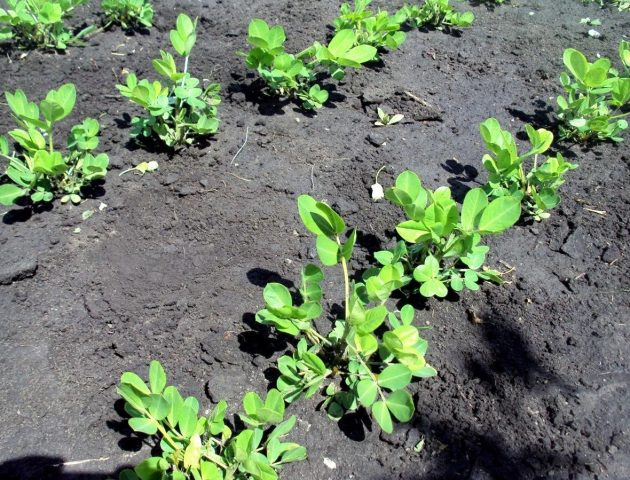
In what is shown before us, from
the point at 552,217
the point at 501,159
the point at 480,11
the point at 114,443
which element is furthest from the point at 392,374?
the point at 480,11

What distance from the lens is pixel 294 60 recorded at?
9.02 ft

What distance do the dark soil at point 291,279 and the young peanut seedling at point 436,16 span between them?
0.66 m

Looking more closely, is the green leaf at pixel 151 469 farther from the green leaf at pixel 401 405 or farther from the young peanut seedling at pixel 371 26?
the young peanut seedling at pixel 371 26

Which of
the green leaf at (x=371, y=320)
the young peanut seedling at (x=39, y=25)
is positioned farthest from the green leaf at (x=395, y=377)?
the young peanut seedling at (x=39, y=25)

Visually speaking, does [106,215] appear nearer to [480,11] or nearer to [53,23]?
[53,23]

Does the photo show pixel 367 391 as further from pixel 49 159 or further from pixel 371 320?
pixel 49 159

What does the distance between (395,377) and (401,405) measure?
8 cm

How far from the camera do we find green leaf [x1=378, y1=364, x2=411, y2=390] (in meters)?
1.54

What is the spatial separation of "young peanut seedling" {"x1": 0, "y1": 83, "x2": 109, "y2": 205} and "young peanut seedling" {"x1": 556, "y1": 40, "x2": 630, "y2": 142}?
90.3 inches

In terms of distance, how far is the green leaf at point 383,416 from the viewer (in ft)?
4.86

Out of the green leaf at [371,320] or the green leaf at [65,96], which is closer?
the green leaf at [371,320]

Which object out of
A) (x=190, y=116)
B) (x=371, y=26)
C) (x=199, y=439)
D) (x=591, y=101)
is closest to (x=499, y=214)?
(x=199, y=439)

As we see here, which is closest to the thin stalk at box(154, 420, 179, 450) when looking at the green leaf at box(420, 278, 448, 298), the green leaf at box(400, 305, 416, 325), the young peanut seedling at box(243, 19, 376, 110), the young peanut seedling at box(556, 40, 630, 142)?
the green leaf at box(400, 305, 416, 325)

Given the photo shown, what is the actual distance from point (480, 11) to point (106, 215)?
3.26 metres
